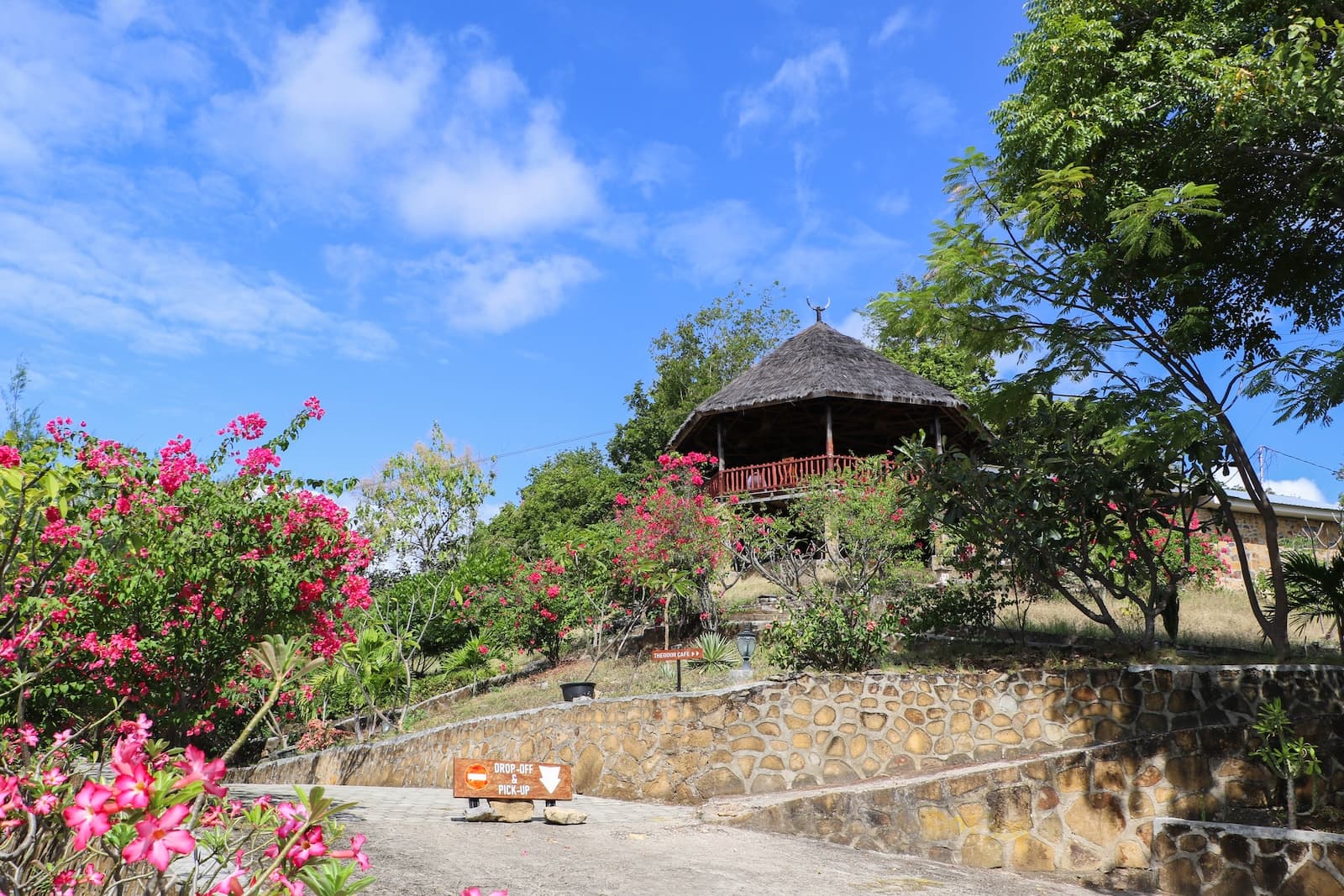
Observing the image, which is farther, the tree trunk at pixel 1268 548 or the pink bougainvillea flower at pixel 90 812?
the tree trunk at pixel 1268 548

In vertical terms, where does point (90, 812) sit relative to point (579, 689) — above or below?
above

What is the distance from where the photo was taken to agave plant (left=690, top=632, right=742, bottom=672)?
41.9 feet

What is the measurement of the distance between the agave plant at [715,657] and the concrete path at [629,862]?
4.08 metres

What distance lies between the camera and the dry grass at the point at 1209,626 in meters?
11.5

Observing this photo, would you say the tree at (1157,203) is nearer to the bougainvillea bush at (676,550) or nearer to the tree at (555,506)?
the bougainvillea bush at (676,550)

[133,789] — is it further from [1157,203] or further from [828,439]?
[828,439]

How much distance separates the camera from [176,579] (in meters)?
7.30

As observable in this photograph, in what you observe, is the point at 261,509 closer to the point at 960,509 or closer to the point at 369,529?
the point at 960,509

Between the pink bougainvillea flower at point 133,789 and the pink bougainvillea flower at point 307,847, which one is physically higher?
the pink bougainvillea flower at point 133,789

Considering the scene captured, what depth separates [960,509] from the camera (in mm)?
11102

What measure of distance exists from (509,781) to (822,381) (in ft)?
40.2

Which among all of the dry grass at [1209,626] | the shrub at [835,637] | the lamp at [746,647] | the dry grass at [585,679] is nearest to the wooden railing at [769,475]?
the dry grass at [585,679]

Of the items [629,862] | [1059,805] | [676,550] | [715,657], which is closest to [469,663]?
[676,550]

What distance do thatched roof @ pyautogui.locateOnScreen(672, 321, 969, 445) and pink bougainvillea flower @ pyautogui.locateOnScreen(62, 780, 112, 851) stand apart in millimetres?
17155
